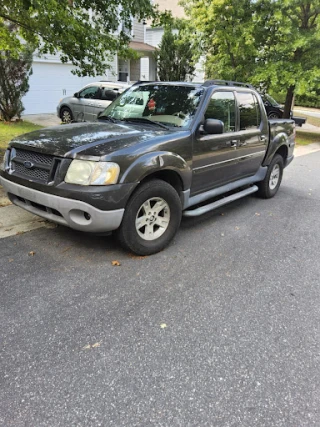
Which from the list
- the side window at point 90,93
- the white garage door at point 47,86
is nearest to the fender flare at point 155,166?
the side window at point 90,93

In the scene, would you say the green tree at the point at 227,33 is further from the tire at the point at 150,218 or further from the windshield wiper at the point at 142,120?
the tire at the point at 150,218

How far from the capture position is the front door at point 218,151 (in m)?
4.24

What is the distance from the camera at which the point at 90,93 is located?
40.0ft

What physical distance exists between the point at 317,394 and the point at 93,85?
1206 cm

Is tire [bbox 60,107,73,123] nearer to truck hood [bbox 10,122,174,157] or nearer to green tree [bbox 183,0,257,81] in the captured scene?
green tree [bbox 183,0,257,81]

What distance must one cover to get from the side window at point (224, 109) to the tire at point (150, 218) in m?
1.26

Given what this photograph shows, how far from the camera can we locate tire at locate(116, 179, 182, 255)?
3.52 meters

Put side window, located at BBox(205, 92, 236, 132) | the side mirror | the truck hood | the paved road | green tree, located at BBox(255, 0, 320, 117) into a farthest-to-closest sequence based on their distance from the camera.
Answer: green tree, located at BBox(255, 0, 320, 117) → side window, located at BBox(205, 92, 236, 132) → the side mirror → the truck hood → the paved road

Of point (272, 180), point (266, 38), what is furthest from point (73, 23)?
point (266, 38)

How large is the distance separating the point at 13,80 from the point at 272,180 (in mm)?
9115

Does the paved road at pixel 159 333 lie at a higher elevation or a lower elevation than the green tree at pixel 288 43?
lower

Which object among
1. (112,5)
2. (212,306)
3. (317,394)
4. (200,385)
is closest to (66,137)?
(212,306)

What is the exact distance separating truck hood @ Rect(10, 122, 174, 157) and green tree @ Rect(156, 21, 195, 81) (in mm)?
12892

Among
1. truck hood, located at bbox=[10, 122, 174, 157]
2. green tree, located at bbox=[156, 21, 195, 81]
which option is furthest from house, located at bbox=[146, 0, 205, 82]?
truck hood, located at bbox=[10, 122, 174, 157]
